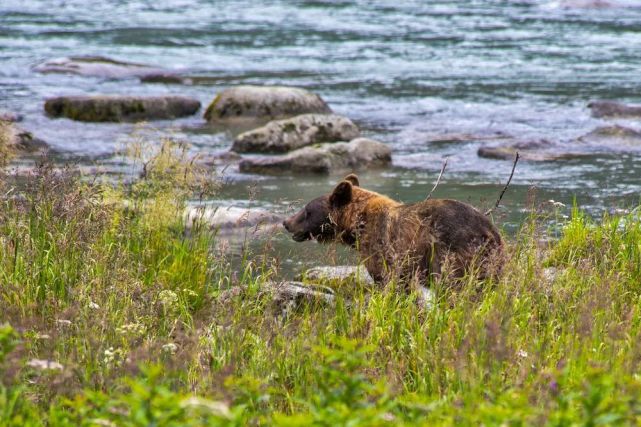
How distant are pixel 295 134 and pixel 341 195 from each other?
7182 millimetres

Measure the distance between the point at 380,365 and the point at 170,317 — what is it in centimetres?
165

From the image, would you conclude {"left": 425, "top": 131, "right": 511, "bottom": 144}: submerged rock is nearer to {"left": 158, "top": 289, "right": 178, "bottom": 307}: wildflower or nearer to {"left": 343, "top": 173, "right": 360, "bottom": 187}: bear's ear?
{"left": 343, "top": 173, "right": 360, "bottom": 187}: bear's ear

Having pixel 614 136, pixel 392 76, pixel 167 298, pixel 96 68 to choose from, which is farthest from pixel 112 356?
pixel 96 68

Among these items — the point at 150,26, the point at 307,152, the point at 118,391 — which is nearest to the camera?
the point at 118,391

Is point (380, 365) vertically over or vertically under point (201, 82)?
over

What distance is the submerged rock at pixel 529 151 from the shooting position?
1441 centimetres

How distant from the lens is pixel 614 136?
51.9 feet

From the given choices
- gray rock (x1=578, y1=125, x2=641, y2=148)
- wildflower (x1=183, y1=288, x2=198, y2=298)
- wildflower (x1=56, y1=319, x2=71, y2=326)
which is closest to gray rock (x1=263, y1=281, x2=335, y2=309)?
wildflower (x1=183, y1=288, x2=198, y2=298)

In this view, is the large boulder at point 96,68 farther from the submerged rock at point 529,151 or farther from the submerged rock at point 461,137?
the submerged rock at point 529,151

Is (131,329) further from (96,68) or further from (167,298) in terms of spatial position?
(96,68)

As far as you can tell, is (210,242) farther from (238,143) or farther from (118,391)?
(238,143)

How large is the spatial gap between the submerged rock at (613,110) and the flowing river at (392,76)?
0.25 metres

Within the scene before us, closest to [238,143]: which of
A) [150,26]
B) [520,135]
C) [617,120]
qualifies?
[520,135]

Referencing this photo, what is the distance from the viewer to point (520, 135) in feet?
52.7
